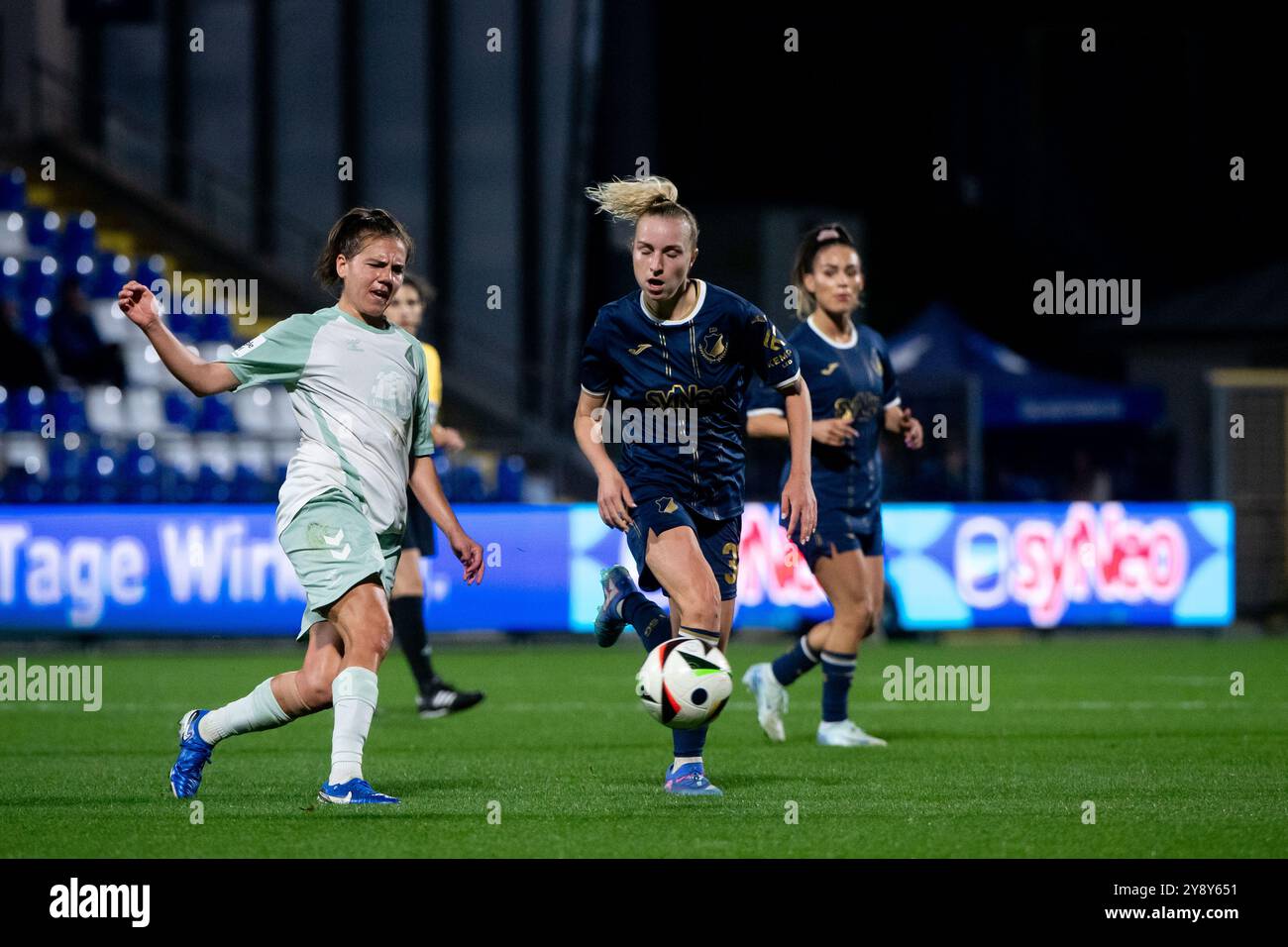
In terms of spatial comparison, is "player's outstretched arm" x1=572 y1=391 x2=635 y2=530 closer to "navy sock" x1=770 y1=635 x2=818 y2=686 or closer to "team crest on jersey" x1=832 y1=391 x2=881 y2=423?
"team crest on jersey" x1=832 y1=391 x2=881 y2=423

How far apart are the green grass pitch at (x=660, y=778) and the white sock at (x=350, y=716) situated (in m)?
0.14

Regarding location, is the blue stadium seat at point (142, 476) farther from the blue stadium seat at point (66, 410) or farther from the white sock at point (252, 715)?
the white sock at point (252, 715)

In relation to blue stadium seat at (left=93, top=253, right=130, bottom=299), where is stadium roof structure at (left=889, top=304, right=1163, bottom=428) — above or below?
below

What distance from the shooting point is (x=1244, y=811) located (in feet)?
20.3

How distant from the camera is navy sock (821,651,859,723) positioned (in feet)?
28.1

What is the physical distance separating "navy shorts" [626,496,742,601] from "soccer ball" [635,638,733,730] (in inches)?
A: 14.8

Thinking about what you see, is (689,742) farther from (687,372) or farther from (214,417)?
(214,417)

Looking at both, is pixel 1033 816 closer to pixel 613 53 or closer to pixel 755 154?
pixel 613 53

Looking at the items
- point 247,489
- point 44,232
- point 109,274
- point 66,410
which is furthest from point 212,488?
point 44,232

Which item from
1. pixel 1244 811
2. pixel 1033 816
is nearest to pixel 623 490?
pixel 1033 816
